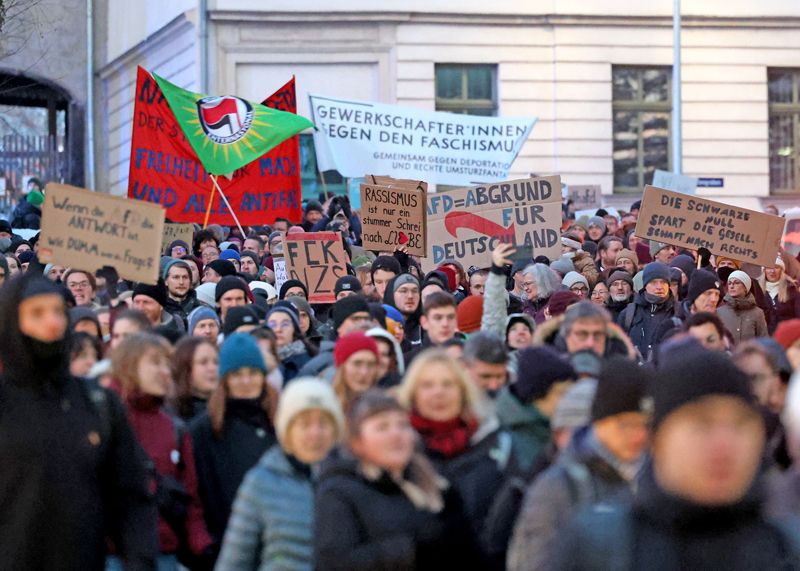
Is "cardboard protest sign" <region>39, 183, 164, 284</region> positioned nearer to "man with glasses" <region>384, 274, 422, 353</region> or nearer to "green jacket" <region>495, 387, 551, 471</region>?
"man with glasses" <region>384, 274, 422, 353</region>

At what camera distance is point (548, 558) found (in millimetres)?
4051

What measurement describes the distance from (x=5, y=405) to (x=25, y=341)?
0.21 meters

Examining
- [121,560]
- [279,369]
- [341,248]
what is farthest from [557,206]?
[121,560]

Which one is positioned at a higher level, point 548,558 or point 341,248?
point 341,248

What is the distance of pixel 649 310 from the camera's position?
493 inches

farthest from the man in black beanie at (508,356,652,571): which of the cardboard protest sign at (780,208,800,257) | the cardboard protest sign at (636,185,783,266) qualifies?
the cardboard protest sign at (780,208,800,257)

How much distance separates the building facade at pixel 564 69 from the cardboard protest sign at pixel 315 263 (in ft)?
52.1

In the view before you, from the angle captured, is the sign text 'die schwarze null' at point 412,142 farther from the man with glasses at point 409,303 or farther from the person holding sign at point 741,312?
the man with glasses at point 409,303

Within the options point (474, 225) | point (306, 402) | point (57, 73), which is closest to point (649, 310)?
point (474, 225)

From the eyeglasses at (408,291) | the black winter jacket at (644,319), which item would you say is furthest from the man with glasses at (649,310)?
the eyeglasses at (408,291)

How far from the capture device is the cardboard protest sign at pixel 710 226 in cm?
1411

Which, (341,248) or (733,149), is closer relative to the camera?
(341,248)

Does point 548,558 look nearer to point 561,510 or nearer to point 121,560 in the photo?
point 561,510

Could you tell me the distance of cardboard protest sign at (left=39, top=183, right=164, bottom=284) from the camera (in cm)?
1072
